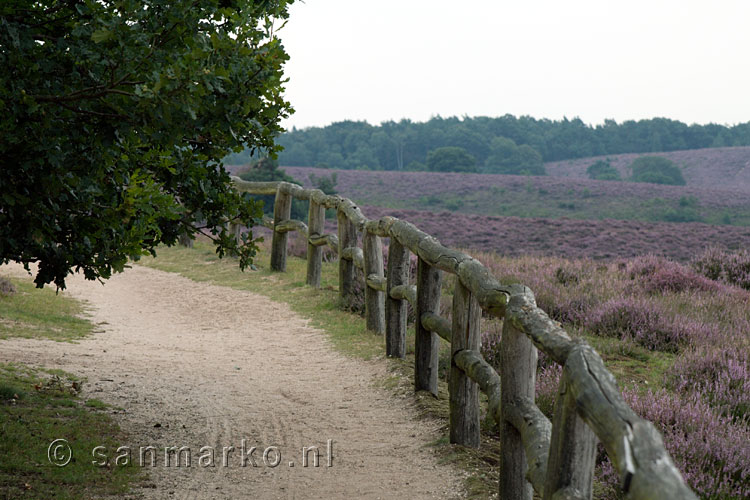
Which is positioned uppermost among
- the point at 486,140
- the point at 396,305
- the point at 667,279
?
the point at 486,140

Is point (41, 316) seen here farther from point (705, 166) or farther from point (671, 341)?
point (705, 166)

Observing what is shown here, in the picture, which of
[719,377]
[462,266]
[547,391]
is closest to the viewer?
[462,266]

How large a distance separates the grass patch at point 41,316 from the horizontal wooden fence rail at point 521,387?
3994 millimetres

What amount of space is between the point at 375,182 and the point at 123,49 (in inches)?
1845

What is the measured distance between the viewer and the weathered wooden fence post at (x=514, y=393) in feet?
12.6

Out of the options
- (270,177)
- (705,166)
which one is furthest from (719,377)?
(705,166)

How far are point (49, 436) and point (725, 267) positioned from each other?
11557 mm

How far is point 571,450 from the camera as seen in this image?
2715mm

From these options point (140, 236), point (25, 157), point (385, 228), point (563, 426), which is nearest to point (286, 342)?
point (385, 228)

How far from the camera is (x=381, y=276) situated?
8.63m

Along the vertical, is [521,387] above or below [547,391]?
above

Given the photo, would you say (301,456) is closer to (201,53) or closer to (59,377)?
(59,377)

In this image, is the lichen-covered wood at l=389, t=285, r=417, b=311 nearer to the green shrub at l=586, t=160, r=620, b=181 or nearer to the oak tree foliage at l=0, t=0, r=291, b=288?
the oak tree foliage at l=0, t=0, r=291, b=288

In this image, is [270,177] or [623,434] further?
[270,177]
